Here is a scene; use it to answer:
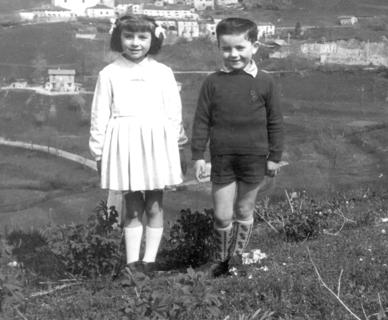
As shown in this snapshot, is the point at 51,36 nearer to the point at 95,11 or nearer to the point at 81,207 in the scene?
the point at 95,11

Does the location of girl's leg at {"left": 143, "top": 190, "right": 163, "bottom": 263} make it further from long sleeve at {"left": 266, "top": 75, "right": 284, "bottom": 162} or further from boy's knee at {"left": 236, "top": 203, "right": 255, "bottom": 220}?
long sleeve at {"left": 266, "top": 75, "right": 284, "bottom": 162}

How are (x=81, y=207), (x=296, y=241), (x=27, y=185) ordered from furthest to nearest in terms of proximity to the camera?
(x=27, y=185)
(x=81, y=207)
(x=296, y=241)

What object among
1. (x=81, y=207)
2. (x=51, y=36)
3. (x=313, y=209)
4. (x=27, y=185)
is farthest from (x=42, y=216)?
(x=51, y=36)

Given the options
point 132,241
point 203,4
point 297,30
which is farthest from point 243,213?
point 203,4

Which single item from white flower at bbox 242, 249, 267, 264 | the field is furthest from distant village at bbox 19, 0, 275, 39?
white flower at bbox 242, 249, 267, 264

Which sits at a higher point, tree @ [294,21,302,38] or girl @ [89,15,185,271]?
girl @ [89,15,185,271]

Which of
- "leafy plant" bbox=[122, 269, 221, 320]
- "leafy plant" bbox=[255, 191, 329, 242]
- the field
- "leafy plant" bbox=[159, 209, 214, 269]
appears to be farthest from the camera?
the field

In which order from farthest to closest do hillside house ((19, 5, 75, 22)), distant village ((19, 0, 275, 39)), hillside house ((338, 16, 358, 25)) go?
1. hillside house ((19, 5, 75, 22))
2. hillside house ((338, 16, 358, 25))
3. distant village ((19, 0, 275, 39))
